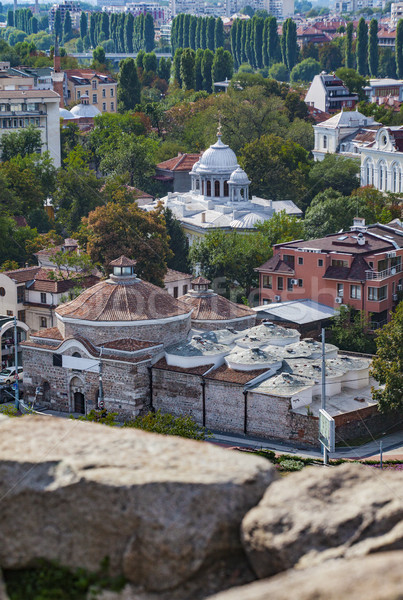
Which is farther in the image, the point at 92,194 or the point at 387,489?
the point at 92,194

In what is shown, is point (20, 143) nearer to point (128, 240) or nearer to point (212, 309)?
point (128, 240)

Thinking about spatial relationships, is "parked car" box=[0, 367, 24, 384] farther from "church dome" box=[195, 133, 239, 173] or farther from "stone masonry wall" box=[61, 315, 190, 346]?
"church dome" box=[195, 133, 239, 173]

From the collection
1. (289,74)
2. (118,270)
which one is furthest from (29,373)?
(289,74)

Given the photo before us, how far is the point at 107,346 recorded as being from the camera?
4175cm

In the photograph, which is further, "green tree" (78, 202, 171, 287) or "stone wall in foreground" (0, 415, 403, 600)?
"green tree" (78, 202, 171, 287)

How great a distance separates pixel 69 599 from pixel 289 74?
170316 mm

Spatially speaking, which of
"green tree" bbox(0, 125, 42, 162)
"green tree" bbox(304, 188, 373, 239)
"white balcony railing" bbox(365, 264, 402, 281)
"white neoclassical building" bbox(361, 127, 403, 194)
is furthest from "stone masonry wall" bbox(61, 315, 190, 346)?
"green tree" bbox(0, 125, 42, 162)

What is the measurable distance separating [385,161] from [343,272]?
31731 millimetres

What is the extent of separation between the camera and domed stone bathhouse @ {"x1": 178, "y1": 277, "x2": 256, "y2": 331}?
4566cm

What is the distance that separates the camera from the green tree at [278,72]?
171375 millimetres

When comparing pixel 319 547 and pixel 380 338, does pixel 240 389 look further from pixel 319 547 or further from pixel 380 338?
pixel 319 547

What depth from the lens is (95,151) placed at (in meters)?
93.5

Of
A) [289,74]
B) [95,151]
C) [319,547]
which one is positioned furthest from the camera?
[289,74]

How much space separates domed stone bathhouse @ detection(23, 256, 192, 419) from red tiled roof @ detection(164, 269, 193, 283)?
14.1 metres
